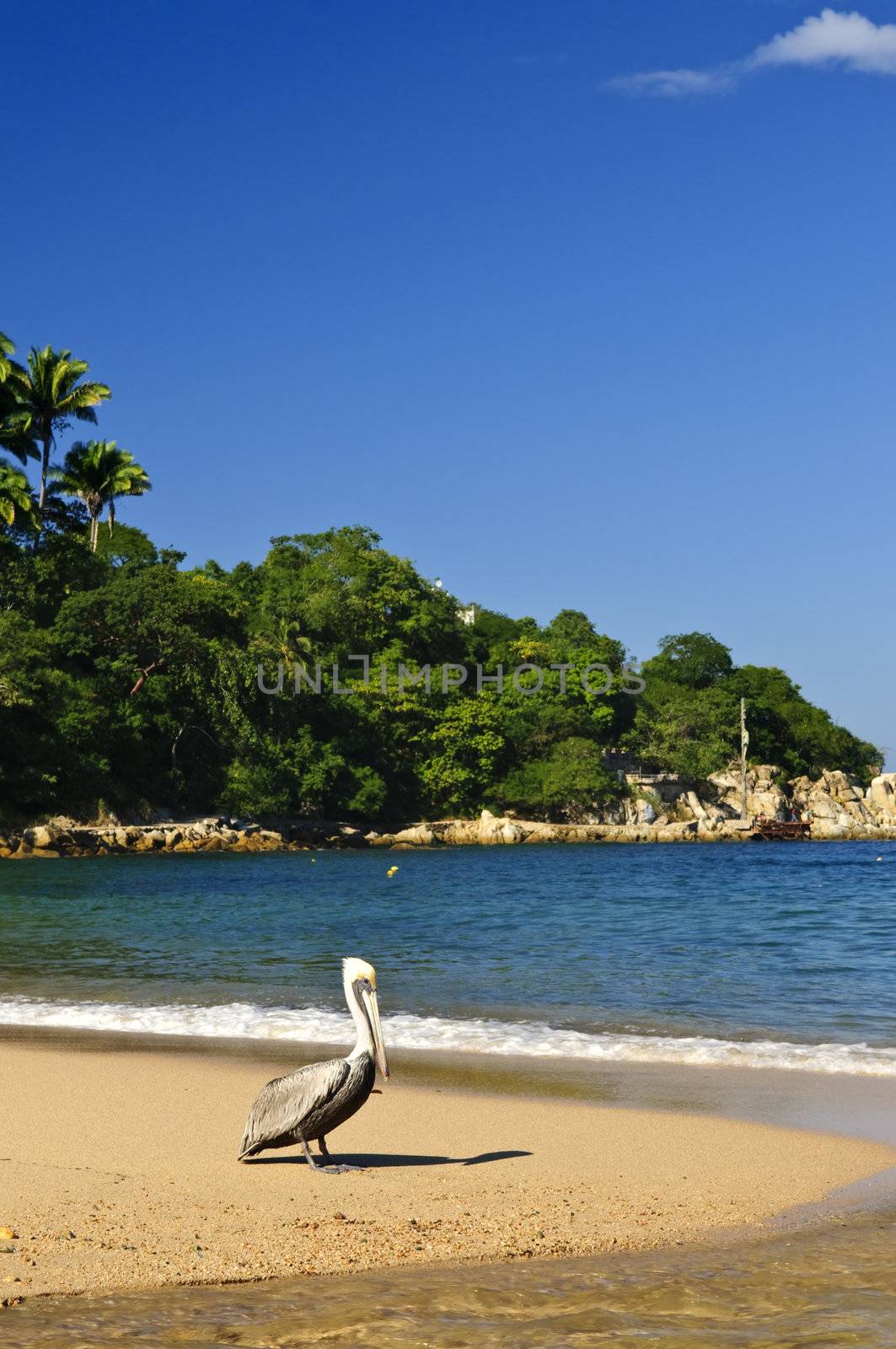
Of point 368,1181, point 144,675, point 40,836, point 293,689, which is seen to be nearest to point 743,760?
point 293,689

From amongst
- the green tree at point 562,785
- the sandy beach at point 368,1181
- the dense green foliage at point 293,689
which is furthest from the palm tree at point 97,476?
the sandy beach at point 368,1181

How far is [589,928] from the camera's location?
19.1 m

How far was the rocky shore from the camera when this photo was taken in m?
48.3

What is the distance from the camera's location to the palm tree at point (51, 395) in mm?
52281

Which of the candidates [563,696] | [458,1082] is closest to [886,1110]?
[458,1082]

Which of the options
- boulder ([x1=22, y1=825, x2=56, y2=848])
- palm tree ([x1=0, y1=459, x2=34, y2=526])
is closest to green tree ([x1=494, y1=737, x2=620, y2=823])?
boulder ([x1=22, y1=825, x2=56, y2=848])

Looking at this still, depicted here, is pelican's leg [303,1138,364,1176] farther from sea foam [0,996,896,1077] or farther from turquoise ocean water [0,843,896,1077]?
turquoise ocean water [0,843,896,1077]

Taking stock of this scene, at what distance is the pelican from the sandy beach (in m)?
0.17

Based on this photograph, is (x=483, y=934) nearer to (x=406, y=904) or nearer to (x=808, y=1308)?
(x=406, y=904)

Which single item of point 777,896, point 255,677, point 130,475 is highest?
point 130,475

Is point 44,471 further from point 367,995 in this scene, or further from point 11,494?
point 367,995

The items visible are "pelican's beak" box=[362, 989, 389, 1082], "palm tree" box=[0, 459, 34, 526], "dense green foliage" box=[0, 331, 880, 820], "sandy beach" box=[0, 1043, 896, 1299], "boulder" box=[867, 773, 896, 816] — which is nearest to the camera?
"sandy beach" box=[0, 1043, 896, 1299]

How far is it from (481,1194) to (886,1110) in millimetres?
3113

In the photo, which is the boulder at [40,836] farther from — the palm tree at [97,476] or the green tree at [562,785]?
the green tree at [562,785]
